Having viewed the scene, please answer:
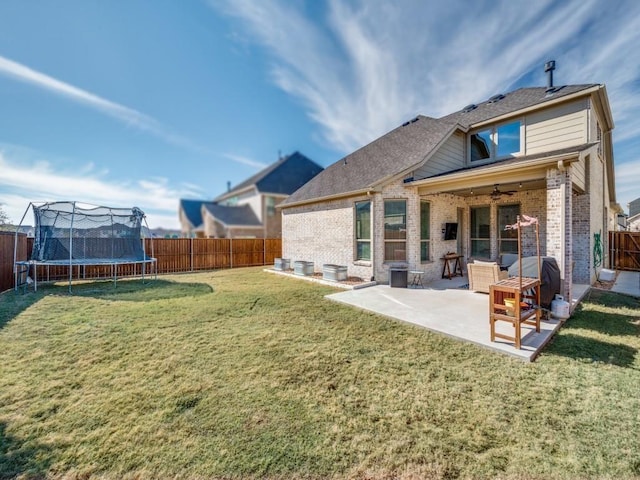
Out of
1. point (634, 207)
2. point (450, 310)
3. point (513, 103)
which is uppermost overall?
point (513, 103)

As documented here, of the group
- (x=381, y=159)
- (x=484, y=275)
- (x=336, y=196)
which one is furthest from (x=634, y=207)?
(x=336, y=196)

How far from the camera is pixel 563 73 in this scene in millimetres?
9312

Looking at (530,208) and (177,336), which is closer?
(177,336)

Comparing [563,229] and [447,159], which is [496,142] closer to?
[447,159]

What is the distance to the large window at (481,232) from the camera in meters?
10.0

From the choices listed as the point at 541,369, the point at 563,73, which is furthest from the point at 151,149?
the point at 563,73

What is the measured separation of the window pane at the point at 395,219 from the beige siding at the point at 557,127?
4.65 m

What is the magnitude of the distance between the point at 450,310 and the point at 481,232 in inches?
237

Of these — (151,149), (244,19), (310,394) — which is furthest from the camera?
(151,149)

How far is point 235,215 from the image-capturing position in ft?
73.7

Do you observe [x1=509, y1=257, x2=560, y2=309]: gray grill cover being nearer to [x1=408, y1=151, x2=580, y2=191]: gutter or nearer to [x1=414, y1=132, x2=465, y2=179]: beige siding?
[x1=408, y1=151, x2=580, y2=191]: gutter

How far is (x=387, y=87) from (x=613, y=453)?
11.0 m

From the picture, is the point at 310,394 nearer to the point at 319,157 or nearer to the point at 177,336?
the point at 177,336

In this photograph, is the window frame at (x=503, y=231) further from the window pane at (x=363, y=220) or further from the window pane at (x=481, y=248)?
the window pane at (x=363, y=220)
